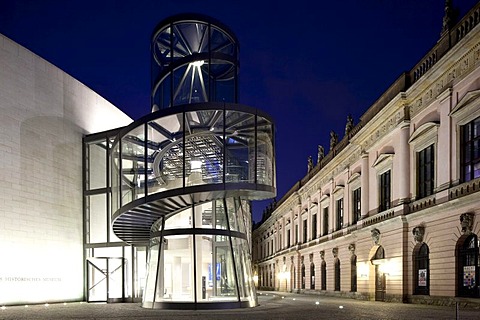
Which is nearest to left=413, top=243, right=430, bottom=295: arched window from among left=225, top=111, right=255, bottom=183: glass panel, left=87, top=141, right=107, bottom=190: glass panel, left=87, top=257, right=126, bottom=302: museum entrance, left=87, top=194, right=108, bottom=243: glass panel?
left=225, top=111, right=255, bottom=183: glass panel

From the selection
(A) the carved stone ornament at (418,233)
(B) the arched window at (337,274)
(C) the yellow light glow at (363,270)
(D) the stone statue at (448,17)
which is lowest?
(B) the arched window at (337,274)

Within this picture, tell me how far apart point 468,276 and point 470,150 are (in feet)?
16.7

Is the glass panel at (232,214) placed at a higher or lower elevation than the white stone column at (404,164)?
lower

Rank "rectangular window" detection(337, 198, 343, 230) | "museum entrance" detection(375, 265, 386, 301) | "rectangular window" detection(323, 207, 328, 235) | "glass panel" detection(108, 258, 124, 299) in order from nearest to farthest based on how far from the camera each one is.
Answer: "glass panel" detection(108, 258, 124, 299) → "museum entrance" detection(375, 265, 386, 301) → "rectangular window" detection(337, 198, 343, 230) → "rectangular window" detection(323, 207, 328, 235)

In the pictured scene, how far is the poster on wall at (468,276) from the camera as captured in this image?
21.9 m

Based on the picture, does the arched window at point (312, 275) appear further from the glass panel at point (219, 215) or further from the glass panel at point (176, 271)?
the glass panel at point (176, 271)

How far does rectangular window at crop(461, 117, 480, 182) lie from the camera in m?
22.1

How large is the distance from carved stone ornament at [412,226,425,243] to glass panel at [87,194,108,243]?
1705cm

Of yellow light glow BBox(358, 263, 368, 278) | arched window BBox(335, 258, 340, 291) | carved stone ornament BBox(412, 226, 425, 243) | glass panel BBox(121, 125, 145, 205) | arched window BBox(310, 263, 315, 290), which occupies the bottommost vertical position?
arched window BBox(310, 263, 315, 290)

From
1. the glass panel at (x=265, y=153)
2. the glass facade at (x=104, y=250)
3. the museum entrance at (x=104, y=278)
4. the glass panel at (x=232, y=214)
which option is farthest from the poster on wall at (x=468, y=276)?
the museum entrance at (x=104, y=278)

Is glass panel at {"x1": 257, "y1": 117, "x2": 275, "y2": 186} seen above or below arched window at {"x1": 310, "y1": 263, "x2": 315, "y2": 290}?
above

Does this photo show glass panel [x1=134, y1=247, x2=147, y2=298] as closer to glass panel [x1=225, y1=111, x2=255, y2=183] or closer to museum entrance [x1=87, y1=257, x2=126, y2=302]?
museum entrance [x1=87, y1=257, x2=126, y2=302]

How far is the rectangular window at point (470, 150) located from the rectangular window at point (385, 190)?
8.94 meters

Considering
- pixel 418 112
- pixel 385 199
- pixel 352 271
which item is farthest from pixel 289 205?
pixel 418 112
